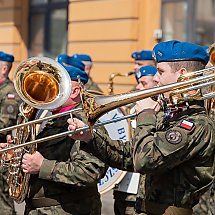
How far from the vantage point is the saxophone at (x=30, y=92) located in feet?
12.2

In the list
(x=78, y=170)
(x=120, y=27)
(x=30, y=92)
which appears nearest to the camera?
(x=78, y=170)

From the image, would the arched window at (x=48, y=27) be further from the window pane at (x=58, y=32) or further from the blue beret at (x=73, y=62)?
the blue beret at (x=73, y=62)

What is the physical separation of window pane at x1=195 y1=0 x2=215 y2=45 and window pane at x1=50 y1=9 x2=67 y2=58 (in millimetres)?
3348

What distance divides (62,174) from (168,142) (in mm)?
898

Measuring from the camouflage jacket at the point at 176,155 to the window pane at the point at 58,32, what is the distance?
8.59 m

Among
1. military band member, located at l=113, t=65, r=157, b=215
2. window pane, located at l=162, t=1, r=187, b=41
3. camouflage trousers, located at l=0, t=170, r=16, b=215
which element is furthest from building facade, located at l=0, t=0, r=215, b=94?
camouflage trousers, located at l=0, t=170, r=16, b=215

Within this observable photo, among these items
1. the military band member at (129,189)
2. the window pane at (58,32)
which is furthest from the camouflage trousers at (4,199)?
the window pane at (58,32)

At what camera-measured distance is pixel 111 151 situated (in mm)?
3445

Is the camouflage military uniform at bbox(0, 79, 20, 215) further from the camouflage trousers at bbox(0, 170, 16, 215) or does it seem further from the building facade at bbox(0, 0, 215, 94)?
the building facade at bbox(0, 0, 215, 94)

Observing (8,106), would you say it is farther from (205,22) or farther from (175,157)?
(205,22)

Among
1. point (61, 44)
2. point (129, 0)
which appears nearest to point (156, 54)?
point (129, 0)

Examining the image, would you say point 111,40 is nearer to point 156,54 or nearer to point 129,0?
point 129,0

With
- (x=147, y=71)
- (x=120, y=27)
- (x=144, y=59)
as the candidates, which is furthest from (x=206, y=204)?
(x=120, y=27)

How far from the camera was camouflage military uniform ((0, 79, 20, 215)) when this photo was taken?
222 inches
